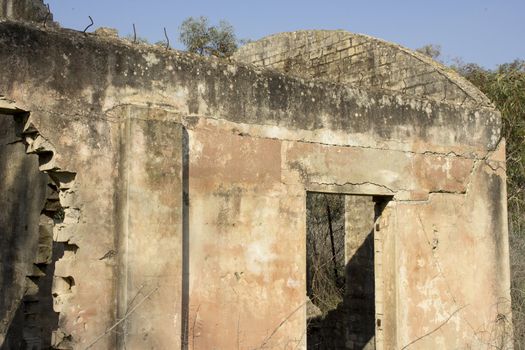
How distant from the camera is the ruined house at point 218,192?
471cm

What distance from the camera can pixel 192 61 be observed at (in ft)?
17.7

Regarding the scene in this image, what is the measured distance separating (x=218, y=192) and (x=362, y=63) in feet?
14.4

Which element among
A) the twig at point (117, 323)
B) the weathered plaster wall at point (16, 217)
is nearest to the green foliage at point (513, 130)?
the weathered plaster wall at point (16, 217)

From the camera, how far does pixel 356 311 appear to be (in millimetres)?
9258

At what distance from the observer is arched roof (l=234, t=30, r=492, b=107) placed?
320 inches

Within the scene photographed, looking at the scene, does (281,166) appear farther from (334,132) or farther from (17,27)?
(17,27)

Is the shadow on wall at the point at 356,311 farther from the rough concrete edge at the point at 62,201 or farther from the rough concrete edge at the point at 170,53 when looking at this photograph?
the rough concrete edge at the point at 62,201

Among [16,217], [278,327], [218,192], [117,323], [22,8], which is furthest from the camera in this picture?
[22,8]

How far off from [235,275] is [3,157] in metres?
4.36

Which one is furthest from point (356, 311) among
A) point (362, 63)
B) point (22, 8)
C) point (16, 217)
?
point (22, 8)

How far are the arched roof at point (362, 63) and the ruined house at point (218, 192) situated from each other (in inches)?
1.6

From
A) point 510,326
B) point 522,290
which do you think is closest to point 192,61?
point 510,326

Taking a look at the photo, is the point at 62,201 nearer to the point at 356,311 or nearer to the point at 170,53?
the point at 170,53

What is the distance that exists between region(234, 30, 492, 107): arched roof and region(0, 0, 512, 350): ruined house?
0.13ft
